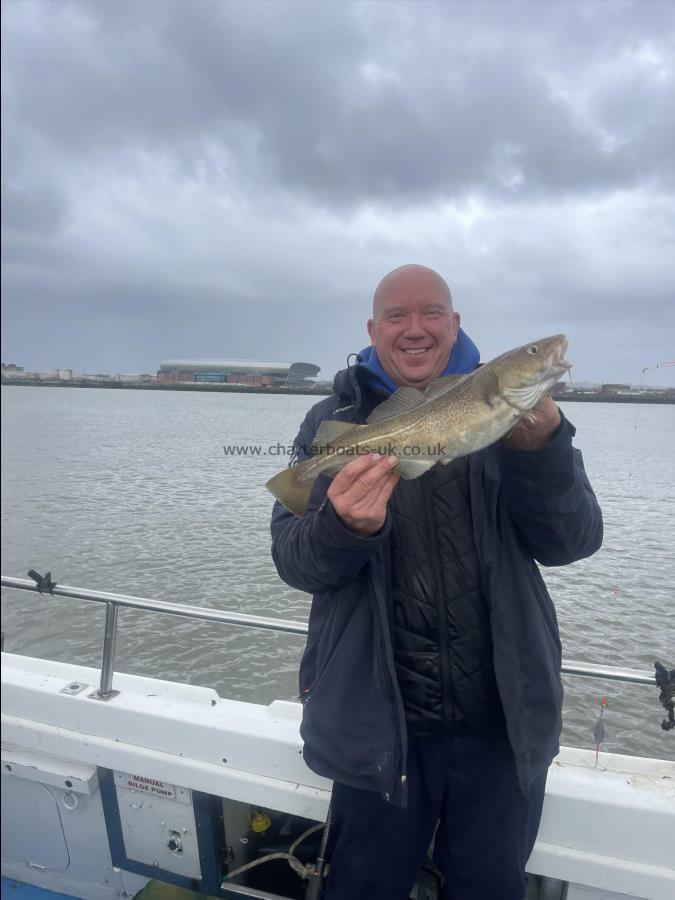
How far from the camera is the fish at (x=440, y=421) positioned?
104 inches

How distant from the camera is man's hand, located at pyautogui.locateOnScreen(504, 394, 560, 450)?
8.13 feet

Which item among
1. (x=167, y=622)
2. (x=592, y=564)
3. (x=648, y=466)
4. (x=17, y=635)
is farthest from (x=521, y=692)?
(x=648, y=466)

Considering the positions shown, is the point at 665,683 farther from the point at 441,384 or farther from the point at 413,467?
the point at 441,384

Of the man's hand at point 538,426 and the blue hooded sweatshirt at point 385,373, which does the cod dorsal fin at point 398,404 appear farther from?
the man's hand at point 538,426

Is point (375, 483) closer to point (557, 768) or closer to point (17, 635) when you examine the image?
point (557, 768)

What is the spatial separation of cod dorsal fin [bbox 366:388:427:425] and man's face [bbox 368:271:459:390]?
151 mm

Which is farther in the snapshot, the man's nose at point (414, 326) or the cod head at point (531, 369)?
the man's nose at point (414, 326)

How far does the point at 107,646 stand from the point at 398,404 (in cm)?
231

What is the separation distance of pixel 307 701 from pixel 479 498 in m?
1.20

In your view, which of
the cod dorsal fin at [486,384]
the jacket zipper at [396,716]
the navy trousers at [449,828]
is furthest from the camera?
the cod dorsal fin at [486,384]

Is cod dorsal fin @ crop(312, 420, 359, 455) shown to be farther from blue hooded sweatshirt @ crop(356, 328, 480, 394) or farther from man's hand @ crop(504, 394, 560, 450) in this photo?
man's hand @ crop(504, 394, 560, 450)

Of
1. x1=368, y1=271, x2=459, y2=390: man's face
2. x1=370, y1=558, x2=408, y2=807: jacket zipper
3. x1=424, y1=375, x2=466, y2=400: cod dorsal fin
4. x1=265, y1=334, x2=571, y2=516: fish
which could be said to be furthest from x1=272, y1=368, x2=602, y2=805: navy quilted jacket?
A: x1=368, y1=271, x2=459, y2=390: man's face

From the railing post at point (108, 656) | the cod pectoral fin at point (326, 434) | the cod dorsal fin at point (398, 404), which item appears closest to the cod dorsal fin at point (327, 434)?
the cod pectoral fin at point (326, 434)

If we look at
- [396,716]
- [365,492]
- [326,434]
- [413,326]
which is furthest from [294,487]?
[396,716]
